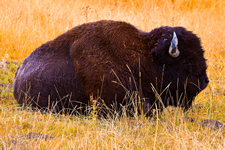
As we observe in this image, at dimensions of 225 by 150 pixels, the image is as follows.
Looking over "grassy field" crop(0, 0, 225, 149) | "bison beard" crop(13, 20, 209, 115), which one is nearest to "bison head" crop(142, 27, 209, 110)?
"bison beard" crop(13, 20, 209, 115)

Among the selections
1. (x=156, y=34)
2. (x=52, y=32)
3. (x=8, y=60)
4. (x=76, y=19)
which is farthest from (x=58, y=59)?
(x=76, y=19)

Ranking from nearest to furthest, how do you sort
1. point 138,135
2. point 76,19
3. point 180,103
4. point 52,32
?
point 138,135 → point 180,103 → point 52,32 → point 76,19

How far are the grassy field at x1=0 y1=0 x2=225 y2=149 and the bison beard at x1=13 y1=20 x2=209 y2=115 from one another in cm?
26

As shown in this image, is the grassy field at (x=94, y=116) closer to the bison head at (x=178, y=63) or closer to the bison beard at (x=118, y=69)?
the bison beard at (x=118, y=69)

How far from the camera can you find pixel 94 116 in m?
3.34

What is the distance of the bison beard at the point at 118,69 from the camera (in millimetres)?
3803

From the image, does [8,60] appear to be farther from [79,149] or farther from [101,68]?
[79,149]

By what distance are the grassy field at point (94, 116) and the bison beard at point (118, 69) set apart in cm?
26

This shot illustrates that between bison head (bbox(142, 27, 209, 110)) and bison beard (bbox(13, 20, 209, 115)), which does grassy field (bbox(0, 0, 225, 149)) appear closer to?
bison beard (bbox(13, 20, 209, 115))

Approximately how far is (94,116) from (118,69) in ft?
2.61

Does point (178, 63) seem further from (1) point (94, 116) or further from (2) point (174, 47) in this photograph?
(1) point (94, 116)

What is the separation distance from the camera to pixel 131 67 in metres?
3.86

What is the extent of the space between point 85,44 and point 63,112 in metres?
1.03

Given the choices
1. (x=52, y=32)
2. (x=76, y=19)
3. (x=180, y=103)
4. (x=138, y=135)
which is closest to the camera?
(x=138, y=135)
